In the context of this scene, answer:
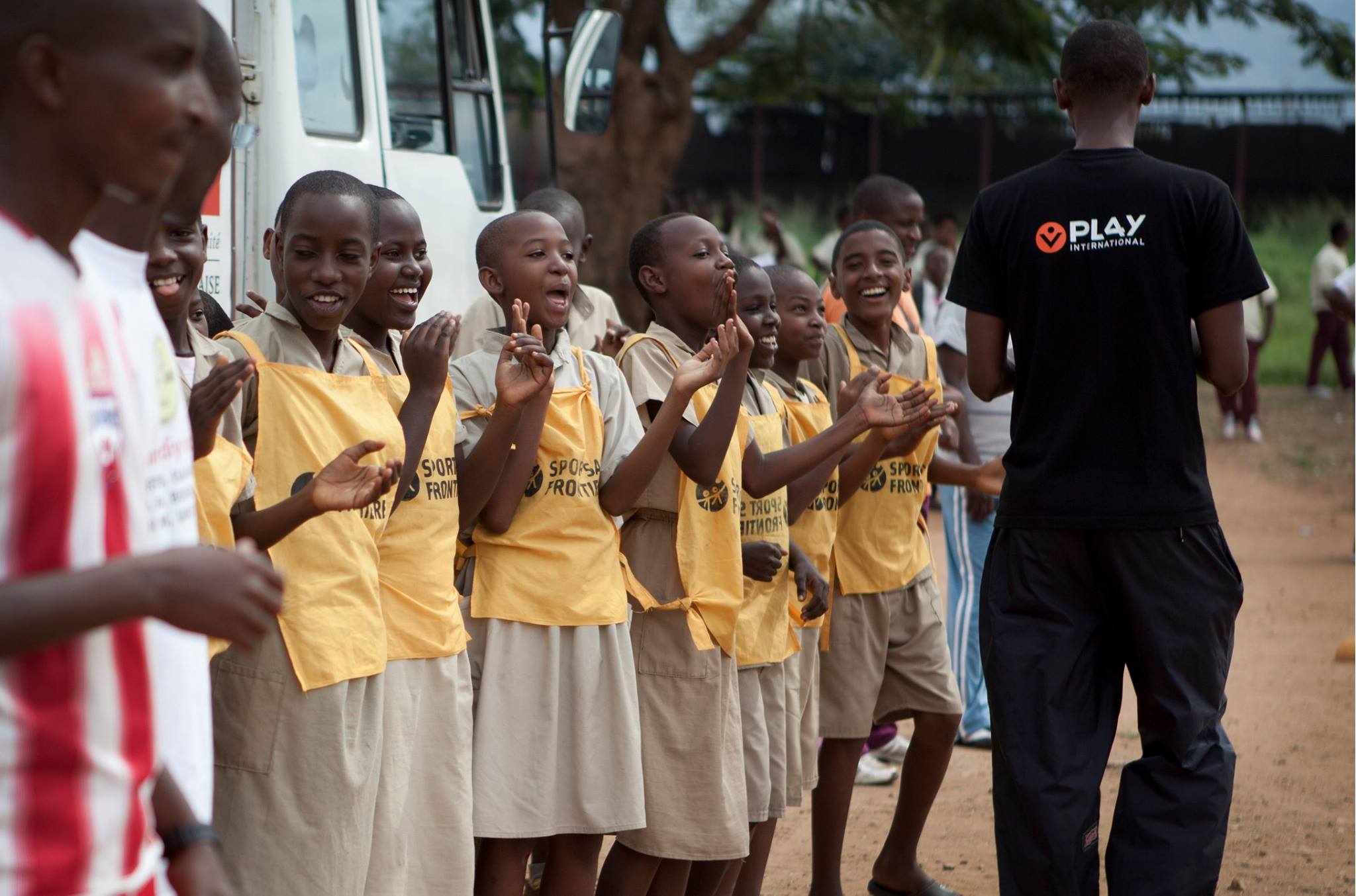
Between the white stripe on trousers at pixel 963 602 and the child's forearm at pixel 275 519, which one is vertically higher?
the child's forearm at pixel 275 519

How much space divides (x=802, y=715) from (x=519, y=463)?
1185 mm

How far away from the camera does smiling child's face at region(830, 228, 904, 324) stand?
14.5 ft

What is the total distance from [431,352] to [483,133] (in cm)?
355

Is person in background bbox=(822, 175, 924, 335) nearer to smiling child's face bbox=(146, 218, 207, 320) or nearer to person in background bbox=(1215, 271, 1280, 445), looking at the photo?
smiling child's face bbox=(146, 218, 207, 320)

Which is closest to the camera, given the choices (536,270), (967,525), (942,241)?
(536,270)

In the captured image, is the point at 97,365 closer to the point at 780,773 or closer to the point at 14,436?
the point at 14,436

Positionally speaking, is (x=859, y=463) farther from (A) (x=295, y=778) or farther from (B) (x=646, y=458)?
(A) (x=295, y=778)

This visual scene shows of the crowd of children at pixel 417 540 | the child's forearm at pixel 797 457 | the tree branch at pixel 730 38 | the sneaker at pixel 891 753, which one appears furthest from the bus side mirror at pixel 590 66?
the tree branch at pixel 730 38

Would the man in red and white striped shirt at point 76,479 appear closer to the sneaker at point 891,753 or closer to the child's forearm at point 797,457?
the child's forearm at point 797,457

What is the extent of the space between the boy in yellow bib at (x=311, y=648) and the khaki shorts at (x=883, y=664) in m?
1.60

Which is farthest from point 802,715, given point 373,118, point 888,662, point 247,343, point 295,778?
point 373,118

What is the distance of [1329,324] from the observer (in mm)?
15992

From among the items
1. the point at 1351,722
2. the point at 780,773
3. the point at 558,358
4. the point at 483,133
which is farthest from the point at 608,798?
the point at 1351,722

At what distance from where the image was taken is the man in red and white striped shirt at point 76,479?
125cm
